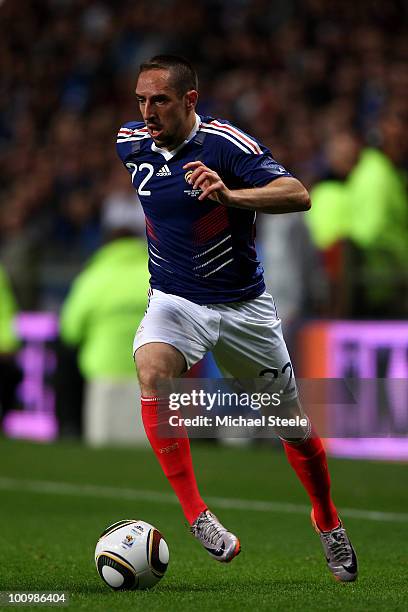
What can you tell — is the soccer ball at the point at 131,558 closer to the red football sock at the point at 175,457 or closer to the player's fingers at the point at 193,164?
the red football sock at the point at 175,457

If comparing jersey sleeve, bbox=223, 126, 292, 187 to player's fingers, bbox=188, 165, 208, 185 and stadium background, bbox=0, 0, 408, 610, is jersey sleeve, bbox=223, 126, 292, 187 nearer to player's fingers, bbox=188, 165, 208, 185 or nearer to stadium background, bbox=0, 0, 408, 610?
player's fingers, bbox=188, 165, 208, 185

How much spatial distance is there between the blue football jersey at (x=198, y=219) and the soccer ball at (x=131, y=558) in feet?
3.37

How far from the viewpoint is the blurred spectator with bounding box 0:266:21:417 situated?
1341cm

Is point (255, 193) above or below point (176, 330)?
above

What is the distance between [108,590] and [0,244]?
12.2 meters

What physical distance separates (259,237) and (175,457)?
857 centimetres

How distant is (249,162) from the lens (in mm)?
5609

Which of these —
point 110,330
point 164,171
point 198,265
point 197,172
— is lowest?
point 110,330

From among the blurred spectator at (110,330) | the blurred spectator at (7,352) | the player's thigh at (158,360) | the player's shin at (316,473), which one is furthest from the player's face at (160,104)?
the blurred spectator at (7,352)

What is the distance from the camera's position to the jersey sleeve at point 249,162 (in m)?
5.57

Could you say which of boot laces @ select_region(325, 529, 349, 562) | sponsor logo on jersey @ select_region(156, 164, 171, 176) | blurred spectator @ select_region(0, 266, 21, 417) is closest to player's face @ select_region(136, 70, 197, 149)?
sponsor logo on jersey @ select_region(156, 164, 171, 176)

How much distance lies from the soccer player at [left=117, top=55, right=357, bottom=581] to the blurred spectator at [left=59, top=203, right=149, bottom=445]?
20.9 feet

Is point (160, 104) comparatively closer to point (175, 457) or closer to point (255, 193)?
point (255, 193)

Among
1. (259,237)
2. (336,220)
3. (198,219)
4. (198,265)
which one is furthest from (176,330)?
(259,237)
